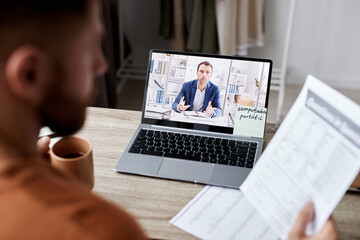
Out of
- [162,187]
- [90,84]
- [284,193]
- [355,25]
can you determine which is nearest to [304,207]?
[284,193]

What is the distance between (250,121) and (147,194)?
352 millimetres

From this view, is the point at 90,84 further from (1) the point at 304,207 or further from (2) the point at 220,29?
(2) the point at 220,29

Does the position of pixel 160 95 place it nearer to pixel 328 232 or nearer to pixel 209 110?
pixel 209 110

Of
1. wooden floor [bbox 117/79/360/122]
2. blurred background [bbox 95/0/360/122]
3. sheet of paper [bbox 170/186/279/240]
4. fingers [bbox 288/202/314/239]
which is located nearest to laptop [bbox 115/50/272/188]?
sheet of paper [bbox 170/186/279/240]

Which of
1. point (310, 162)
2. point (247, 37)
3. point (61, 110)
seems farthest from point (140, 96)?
point (61, 110)

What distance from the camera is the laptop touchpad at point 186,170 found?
37.8 inches

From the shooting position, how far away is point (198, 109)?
1.11 m

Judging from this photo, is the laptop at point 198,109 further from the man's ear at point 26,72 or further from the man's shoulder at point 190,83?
the man's ear at point 26,72

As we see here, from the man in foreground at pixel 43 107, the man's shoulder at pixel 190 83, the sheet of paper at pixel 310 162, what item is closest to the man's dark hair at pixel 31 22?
the man in foreground at pixel 43 107

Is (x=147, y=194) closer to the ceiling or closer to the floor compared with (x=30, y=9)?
closer to the floor

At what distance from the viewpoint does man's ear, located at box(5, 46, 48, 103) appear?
18.6 inches

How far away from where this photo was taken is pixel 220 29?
2.35 metres

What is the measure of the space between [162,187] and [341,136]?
42cm

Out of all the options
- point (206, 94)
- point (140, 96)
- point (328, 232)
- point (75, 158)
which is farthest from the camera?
point (140, 96)
